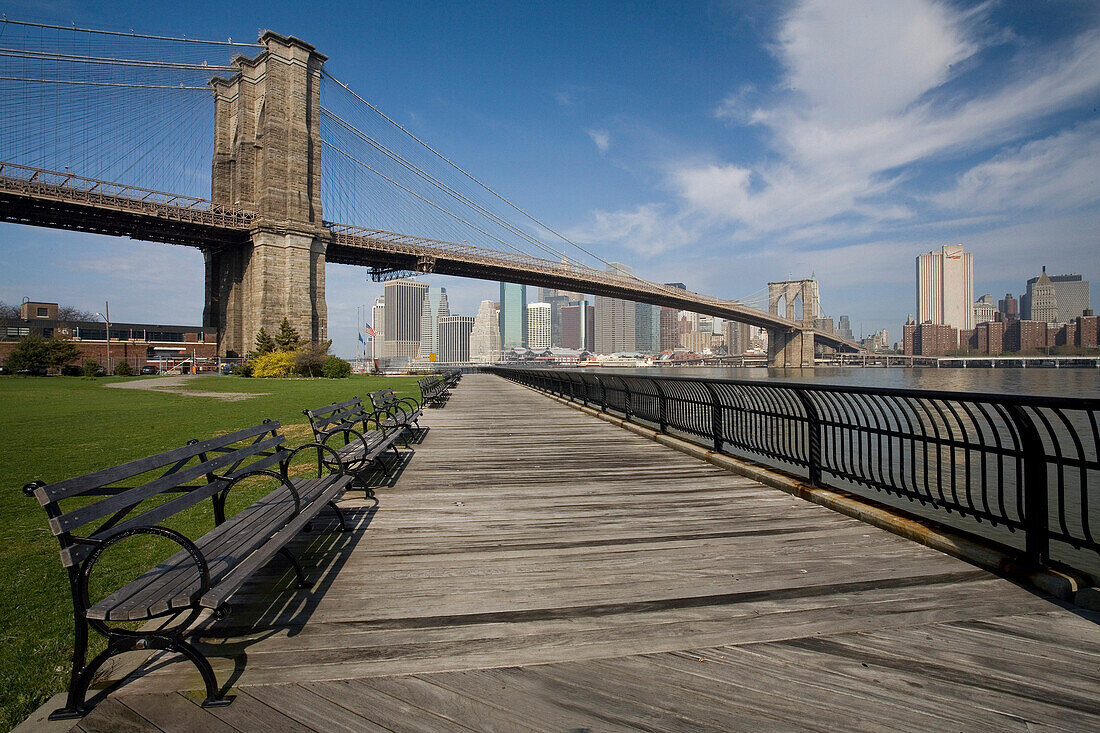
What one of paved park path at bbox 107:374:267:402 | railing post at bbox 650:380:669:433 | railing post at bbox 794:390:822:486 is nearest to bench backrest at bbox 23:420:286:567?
railing post at bbox 794:390:822:486

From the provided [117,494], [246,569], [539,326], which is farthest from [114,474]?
[539,326]

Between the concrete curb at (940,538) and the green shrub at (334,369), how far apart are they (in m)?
39.7

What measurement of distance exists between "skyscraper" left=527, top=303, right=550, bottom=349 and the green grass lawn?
162217 mm

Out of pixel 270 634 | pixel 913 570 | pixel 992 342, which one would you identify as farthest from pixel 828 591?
pixel 992 342

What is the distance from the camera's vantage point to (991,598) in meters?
3.17

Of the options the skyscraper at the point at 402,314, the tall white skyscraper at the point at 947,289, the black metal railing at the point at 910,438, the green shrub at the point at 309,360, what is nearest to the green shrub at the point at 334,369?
the green shrub at the point at 309,360

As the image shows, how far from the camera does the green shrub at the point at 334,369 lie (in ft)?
137

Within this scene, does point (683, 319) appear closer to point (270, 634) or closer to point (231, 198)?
point (231, 198)

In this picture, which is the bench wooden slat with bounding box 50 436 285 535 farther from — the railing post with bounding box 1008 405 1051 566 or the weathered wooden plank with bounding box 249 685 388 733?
the railing post with bounding box 1008 405 1051 566

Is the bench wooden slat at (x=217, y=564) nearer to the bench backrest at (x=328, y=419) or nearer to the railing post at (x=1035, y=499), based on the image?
the bench backrest at (x=328, y=419)

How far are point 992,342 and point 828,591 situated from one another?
98652 mm

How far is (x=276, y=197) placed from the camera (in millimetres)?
49938

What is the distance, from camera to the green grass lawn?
2783mm

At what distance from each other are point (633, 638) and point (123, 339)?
361ft
